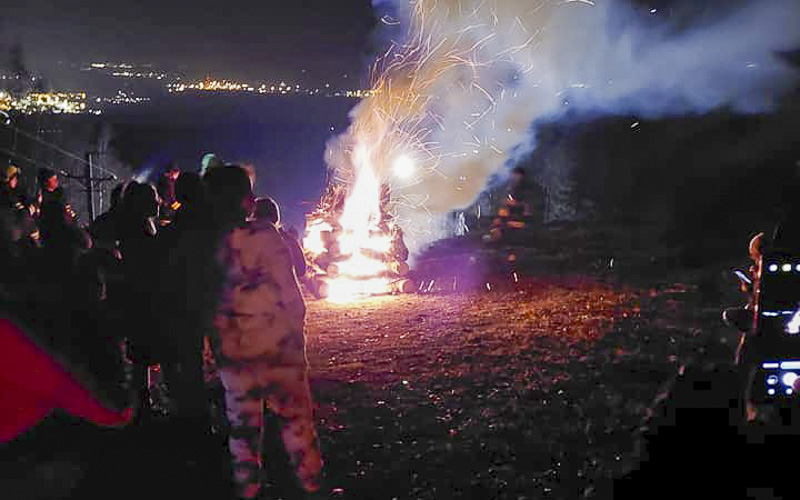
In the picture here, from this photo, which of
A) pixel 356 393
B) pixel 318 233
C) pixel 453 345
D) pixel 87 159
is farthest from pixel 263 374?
pixel 87 159

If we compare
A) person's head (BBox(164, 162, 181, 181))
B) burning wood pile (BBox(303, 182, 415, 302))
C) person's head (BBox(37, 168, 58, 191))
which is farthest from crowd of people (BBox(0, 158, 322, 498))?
burning wood pile (BBox(303, 182, 415, 302))

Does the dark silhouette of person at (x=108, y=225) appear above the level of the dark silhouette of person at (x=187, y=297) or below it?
above

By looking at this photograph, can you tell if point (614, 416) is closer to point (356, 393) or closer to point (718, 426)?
point (718, 426)

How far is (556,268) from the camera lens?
1319cm

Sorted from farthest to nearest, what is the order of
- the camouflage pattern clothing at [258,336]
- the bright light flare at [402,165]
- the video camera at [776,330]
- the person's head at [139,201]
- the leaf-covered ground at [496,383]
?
the bright light flare at [402,165] → the person's head at [139,201] → the leaf-covered ground at [496,383] → the video camera at [776,330] → the camouflage pattern clothing at [258,336]

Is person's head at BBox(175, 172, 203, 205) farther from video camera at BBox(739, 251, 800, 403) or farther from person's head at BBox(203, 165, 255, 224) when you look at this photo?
video camera at BBox(739, 251, 800, 403)

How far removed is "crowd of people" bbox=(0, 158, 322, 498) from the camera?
3.36 m

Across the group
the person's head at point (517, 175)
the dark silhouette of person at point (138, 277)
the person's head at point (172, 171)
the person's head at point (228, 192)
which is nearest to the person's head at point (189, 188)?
the person's head at point (228, 192)

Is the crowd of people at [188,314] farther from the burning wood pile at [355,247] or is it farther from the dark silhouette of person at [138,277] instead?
the burning wood pile at [355,247]

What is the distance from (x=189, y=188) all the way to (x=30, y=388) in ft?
7.34

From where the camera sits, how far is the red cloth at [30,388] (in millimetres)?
2641

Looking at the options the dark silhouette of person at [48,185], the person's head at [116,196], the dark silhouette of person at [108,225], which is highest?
the dark silhouette of person at [48,185]

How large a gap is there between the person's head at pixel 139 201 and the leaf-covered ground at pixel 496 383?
231 centimetres

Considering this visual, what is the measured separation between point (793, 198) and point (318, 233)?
8.82 metres
